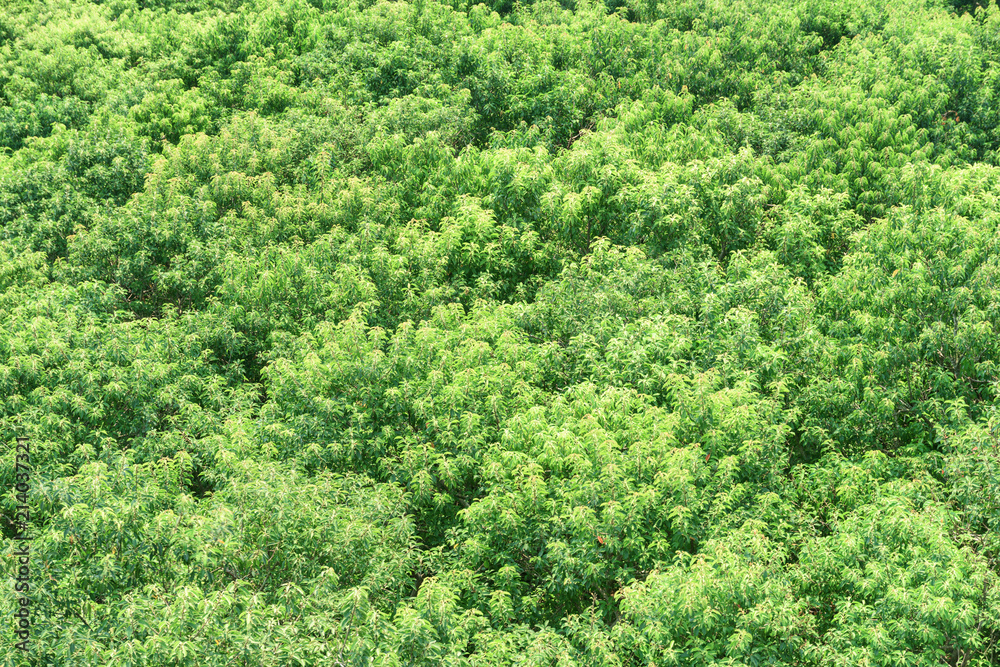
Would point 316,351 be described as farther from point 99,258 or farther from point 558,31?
point 558,31

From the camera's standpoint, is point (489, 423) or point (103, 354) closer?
point (489, 423)

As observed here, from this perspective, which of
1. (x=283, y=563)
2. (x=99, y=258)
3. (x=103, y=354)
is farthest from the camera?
(x=99, y=258)

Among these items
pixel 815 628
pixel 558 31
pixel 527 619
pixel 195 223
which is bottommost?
pixel 527 619

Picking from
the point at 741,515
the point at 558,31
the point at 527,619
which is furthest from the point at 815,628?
the point at 558,31

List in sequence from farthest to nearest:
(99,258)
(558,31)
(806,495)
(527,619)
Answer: (558,31), (99,258), (806,495), (527,619)

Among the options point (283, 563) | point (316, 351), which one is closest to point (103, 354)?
point (316, 351)

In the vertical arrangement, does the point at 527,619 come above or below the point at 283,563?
below
